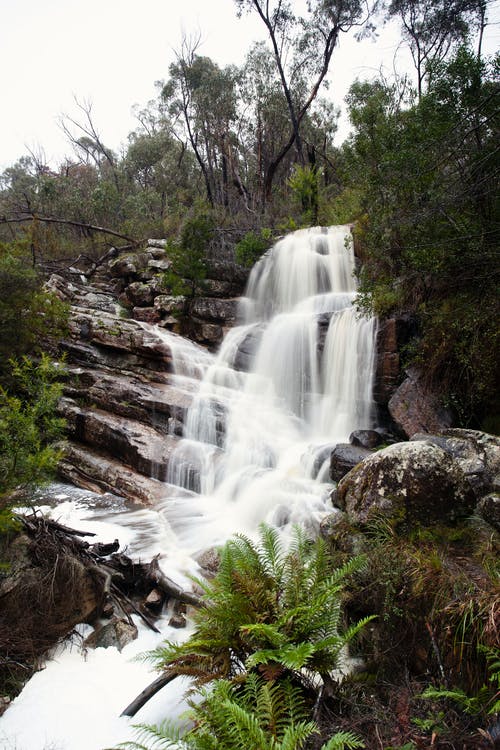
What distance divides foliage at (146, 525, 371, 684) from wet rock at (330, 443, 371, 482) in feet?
12.5

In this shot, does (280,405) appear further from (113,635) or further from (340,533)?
(113,635)

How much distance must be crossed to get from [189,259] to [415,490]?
464 inches

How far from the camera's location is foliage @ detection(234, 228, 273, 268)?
1547 centimetres

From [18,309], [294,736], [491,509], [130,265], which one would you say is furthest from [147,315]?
[294,736]

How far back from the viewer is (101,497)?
26.5 ft

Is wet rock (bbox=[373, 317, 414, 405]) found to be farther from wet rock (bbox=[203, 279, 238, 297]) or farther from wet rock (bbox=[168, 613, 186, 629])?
wet rock (bbox=[203, 279, 238, 297])

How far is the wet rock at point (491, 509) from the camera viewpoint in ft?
13.5

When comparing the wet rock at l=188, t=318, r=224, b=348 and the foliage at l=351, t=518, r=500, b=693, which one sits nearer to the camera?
the foliage at l=351, t=518, r=500, b=693

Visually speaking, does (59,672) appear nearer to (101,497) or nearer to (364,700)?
(364,700)

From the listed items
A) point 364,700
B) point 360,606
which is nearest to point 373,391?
point 360,606

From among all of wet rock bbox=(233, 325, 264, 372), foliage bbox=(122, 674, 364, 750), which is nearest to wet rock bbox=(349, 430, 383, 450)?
wet rock bbox=(233, 325, 264, 372)

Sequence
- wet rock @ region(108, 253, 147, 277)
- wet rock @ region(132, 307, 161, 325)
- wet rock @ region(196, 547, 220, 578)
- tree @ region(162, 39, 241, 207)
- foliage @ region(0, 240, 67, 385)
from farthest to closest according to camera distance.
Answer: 1. tree @ region(162, 39, 241, 207)
2. wet rock @ region(108, 253, 147, 277)
3. wet rock @ region(132, 307, 161, 325)
4. foliage @ region(0, 240, 67, 385)
5. wet rock @ region(196, 547, 220, 578)

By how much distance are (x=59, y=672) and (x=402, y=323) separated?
27.2 feet

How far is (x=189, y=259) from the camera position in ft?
46.4
